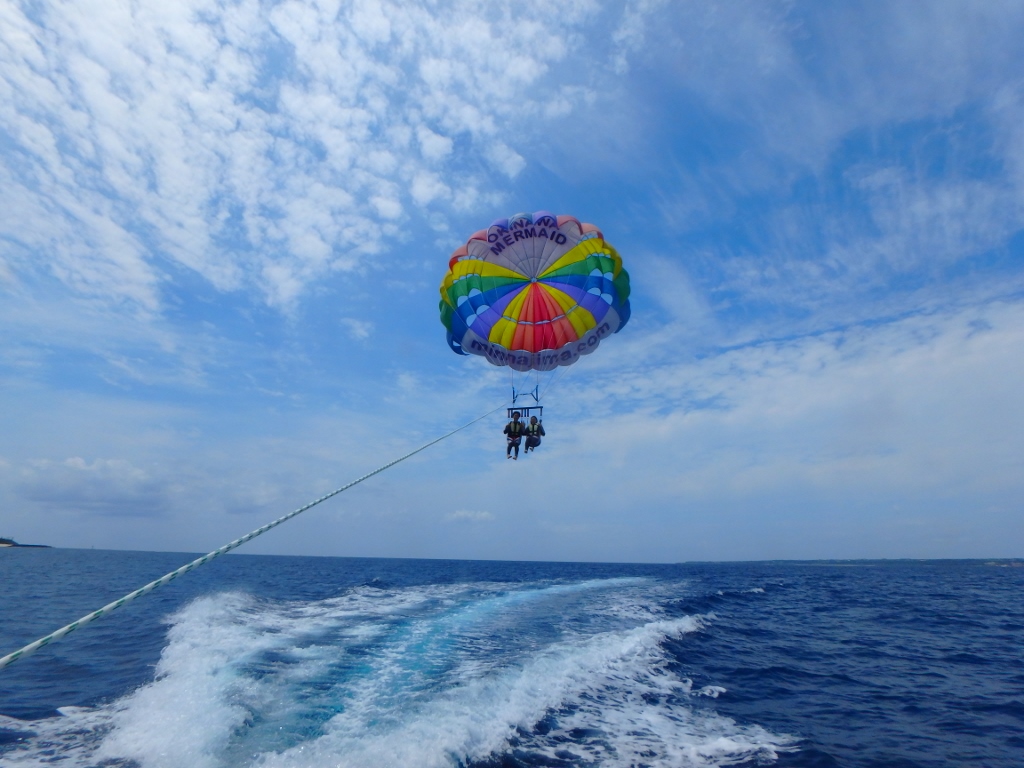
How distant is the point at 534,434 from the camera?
13289 mm

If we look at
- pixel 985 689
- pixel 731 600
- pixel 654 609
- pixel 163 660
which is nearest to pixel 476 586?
pixel 654 609

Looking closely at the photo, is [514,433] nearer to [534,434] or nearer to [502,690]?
[534,434]

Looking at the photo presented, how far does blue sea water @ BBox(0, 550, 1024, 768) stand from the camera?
7.90 m

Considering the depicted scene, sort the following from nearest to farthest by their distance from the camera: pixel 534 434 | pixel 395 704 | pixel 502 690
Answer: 1. pixel 395 704
2. pixel 502 690
3. pixel 534 434

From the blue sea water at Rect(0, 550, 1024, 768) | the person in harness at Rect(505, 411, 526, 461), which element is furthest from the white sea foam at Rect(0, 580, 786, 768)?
the person in harness at Rect(505, 411, 526, 461)

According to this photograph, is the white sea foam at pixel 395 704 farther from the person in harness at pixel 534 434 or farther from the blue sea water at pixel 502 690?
the person in harness at pixel 534 434

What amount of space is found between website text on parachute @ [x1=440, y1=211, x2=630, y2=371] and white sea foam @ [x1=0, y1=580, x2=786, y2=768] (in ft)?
24.4

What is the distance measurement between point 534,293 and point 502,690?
9.09 meters

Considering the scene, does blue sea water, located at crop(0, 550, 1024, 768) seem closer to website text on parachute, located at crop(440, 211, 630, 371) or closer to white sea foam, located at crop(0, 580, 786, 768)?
white sea foam, located at crop(0, 580, 786, 768)

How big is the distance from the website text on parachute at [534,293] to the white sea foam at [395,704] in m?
7.42

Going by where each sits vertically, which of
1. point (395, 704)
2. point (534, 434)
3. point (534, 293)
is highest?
point (534, 293)

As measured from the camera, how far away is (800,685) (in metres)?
11.7

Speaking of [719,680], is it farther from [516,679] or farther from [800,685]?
[516,679]

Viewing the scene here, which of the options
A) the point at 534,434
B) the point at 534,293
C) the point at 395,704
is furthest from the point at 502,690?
the point at 534,293
